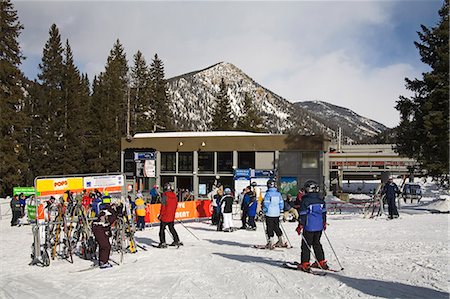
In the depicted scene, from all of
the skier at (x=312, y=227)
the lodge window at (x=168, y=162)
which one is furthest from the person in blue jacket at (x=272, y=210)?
the lodge window at (x=168, y=162)

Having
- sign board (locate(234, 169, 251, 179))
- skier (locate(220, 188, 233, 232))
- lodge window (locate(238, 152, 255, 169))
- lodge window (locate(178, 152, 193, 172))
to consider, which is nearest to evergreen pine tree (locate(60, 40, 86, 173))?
lodge window (locate(178, 152, 193, 172))

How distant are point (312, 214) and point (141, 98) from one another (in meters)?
57.7

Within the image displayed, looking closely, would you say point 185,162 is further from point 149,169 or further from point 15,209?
point 15,209

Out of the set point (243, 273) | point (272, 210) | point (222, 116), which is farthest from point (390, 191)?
point (222, 116)

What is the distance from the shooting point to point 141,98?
64438 millimetres

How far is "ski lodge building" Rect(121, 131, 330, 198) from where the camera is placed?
37.9 metres

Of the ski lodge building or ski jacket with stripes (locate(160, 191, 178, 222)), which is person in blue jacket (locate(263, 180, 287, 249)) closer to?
ski jacket with stripes (locate(160, 191, 178, 222))

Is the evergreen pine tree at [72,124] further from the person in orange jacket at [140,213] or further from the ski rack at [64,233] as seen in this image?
the ski rack at [64,233]

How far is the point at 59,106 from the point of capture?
Result: 168 feet

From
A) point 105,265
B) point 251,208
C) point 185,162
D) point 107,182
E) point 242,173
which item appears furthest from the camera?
point 185,162

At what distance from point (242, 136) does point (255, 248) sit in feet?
93.4

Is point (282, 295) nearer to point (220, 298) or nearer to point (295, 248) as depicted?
point (220, 298)

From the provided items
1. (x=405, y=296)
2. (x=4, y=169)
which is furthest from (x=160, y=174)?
(x=405, y=296)

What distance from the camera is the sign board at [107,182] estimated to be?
885 inches
